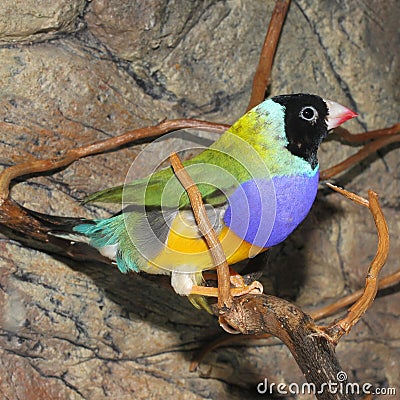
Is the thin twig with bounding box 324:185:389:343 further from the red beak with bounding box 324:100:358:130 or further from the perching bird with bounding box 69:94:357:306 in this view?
the red beak with bounding box 324:100:358:130

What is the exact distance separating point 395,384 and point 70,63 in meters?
1.88


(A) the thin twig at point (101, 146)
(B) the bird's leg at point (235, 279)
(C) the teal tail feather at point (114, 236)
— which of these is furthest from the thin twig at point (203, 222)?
(A) the thin twig at point (101, 146)

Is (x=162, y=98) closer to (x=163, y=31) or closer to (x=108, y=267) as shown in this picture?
(x=163, y=31)

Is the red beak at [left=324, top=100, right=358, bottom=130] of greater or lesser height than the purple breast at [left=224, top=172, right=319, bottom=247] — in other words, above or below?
above

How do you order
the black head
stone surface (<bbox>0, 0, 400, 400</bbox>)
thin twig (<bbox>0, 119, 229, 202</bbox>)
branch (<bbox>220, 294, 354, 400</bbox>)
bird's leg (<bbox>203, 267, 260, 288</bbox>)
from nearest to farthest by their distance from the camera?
branch (<bbox>220, 294, 354, 400</bbox>) → the black head → bird's leg (<bbox>203, 267, 260, 288</bbox>) → thin twig (<bbox>0, 119, 229, 202</bbox>) → stone surface (<bbox>0, 0, 400, 400</bbox>)

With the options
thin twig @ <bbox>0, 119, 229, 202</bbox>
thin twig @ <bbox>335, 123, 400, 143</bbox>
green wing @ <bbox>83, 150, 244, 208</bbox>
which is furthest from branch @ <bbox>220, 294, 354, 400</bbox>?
thin twig @ <bbox>335, 123, 400, 143</bbox>

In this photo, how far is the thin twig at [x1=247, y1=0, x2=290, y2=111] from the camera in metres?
2.43

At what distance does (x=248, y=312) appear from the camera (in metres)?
1.71

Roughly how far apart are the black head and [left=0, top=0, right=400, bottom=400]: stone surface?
42 centimetres

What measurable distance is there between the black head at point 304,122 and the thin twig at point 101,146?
1.58 ft

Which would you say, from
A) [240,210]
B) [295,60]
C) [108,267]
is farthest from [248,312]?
[295,60]

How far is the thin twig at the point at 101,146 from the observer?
208 cm

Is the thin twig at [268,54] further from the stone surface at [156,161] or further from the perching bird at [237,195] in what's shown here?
the perching bird at [237,195]

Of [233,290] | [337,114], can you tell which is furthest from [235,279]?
[337,114]
